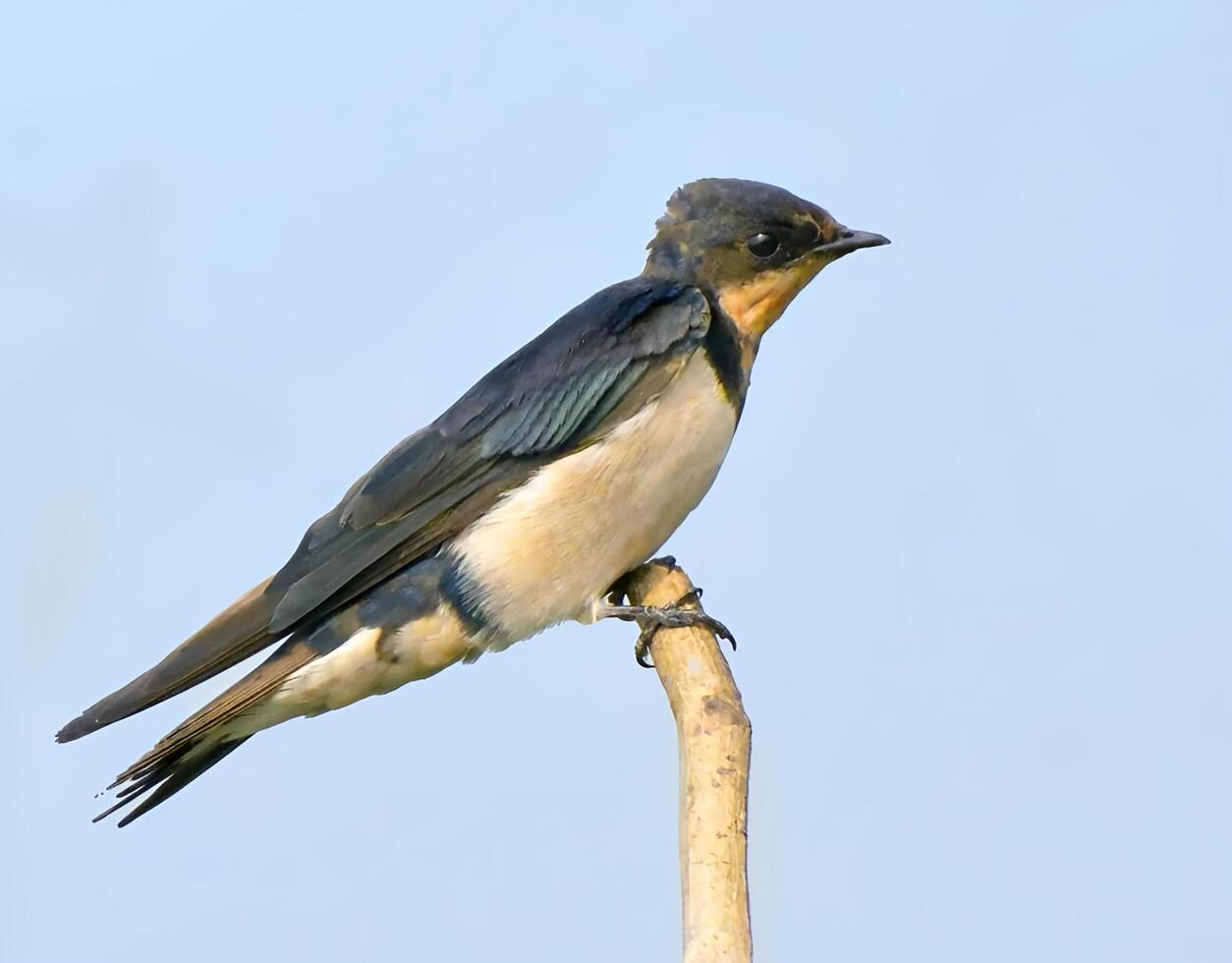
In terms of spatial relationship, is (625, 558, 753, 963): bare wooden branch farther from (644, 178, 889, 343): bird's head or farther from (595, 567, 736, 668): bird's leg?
(644, 178, 889, 343): bird's head

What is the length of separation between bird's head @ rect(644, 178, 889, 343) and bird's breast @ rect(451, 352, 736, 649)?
12.7 inches

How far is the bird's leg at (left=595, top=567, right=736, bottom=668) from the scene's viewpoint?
13.6 feet

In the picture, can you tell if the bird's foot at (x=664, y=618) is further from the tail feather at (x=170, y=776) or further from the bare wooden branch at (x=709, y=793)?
the tail feather at (x=170, y=776)

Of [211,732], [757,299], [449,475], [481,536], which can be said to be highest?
[757,299]

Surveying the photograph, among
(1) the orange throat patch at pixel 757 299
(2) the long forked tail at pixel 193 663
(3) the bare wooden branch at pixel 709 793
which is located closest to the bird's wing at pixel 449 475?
(2) the long forked tail at pixel 193 663

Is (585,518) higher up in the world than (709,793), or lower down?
higher up

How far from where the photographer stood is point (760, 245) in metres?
4.69

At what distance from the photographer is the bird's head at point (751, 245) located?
4.70 meters

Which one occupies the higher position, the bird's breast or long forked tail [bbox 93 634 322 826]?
the bird's breast

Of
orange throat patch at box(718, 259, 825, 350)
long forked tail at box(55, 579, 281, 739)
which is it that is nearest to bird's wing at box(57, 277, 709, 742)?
long forked tail at box(55, 579, 281, 739)

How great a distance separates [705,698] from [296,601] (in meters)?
1.09

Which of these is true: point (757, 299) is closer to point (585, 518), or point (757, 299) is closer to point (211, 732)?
point (585, 518)

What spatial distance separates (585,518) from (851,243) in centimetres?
102

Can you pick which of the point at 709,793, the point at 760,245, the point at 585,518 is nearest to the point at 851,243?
the point at 760,245
